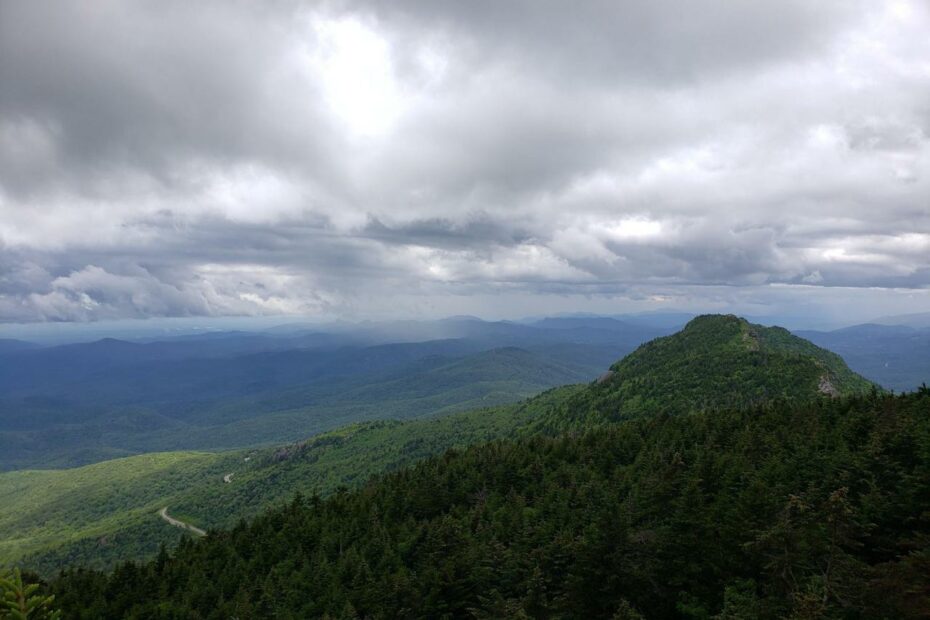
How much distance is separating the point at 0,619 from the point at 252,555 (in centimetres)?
10232

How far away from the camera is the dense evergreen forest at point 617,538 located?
35.8 m

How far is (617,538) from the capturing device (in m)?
45.1

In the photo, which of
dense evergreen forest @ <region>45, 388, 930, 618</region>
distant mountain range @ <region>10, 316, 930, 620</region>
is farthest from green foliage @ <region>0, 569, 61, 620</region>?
distant mountain range @ <region>10, 316, 930, 620</region>

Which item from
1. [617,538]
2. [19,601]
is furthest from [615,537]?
[19,601]

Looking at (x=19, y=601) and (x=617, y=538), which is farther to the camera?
(x=617, y=538)

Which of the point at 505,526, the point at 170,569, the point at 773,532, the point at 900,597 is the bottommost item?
the point at 170,569

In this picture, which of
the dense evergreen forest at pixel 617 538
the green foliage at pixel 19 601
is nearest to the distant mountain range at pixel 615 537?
the dense evergreen forest at pixel 617 538

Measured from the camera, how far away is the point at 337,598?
73875mm

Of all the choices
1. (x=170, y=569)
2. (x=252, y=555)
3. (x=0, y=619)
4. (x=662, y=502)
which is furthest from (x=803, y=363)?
(x=0, y=619)

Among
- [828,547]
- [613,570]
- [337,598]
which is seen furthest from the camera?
[337,598]

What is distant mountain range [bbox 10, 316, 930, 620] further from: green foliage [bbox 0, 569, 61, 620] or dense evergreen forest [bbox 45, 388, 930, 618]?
green foliage [bbox 0, 569, 61, 620]

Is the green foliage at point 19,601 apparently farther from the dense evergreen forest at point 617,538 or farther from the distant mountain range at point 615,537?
the distant mountain range at point 615,537

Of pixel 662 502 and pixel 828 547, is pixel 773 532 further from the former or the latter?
pixel 662 502

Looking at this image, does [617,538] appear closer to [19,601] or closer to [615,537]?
[615,537]
